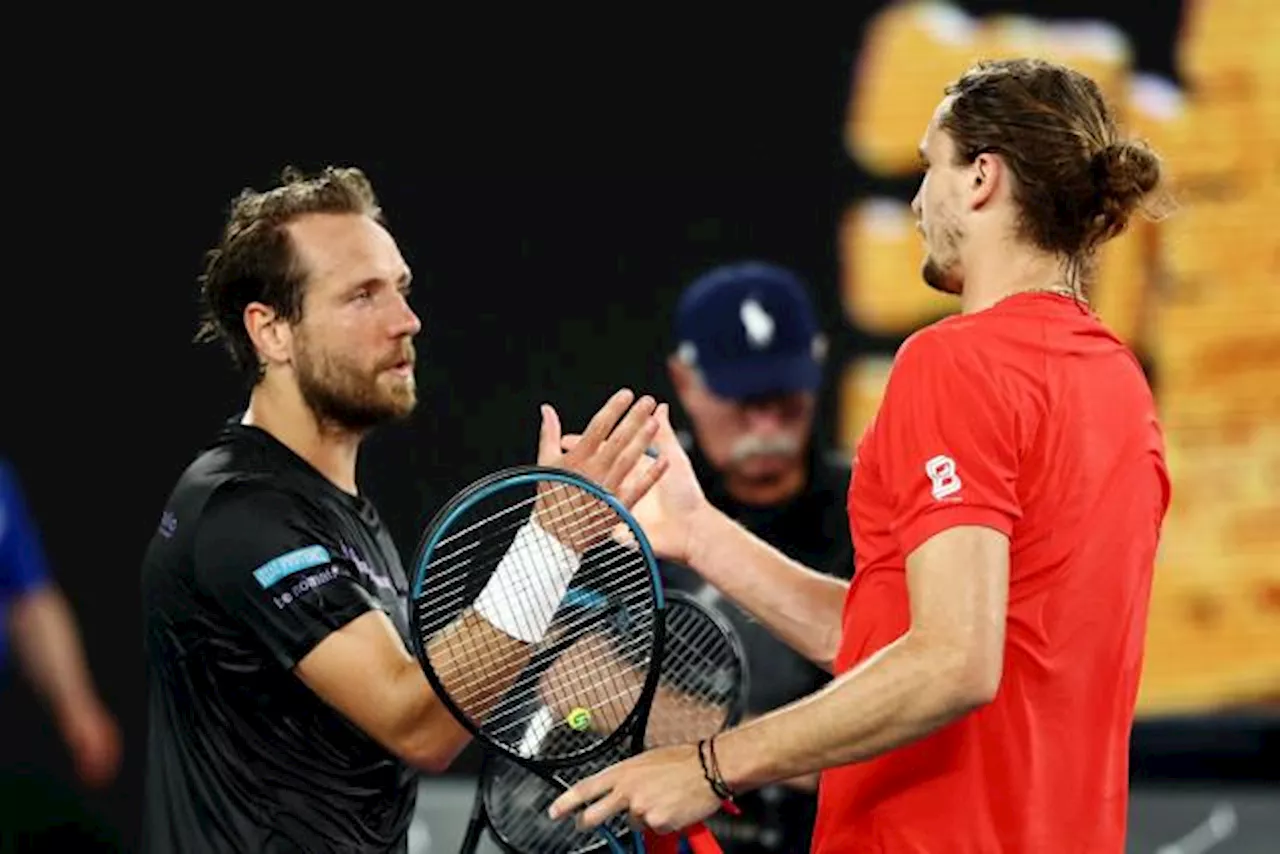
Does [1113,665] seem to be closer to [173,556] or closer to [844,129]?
[173,556]

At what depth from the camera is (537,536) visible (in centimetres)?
288

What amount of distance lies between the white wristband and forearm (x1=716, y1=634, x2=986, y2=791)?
497mm

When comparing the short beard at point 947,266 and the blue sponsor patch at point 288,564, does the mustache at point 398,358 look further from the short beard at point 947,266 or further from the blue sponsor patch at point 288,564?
→ the short beard at point 947,266

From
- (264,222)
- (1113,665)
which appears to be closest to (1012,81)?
(1113,665)

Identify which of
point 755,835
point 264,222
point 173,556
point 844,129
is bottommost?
point 755,835

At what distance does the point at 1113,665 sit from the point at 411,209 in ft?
10.9

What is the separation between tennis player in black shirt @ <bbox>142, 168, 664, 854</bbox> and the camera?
289cm

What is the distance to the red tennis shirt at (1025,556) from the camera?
2436mm

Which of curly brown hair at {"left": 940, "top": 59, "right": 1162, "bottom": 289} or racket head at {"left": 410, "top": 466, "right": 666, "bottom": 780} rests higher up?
curly brown hair at {"left": 940, "top": 59, "right": 1162, "bottom": 289}

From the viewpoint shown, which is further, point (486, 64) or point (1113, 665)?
point (486, 64)

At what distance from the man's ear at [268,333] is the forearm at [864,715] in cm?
110

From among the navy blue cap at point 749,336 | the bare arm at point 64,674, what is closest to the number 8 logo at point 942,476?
the navy blue cap at point 749,336

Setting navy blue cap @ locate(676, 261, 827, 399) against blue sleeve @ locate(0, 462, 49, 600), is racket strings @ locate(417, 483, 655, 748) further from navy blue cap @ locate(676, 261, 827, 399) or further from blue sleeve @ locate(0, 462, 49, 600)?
blue sleeve @ locate(0, 462, 49, 600)

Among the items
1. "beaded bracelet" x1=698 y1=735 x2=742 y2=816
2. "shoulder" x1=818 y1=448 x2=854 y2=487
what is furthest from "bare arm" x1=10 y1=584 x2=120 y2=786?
"beaded bracelet" x1=698 y1=735 x2=742 y2=816
